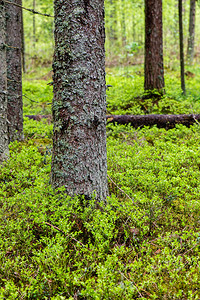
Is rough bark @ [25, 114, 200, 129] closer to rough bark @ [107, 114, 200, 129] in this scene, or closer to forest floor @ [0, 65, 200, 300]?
rough bark @ [107, 114, 200, 129]

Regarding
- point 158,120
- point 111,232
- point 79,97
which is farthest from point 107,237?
point 158,120

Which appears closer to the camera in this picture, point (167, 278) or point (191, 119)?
point (167, 278)

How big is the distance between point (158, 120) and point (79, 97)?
428cm

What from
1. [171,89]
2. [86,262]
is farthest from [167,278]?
[171,89]

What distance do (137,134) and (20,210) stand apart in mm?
3809

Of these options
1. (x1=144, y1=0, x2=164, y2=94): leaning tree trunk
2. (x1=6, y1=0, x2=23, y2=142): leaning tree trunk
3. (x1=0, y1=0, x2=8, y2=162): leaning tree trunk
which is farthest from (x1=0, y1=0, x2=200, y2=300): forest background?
(x1=144, y1=0, x2=164, y2=94): leaning tree trunk

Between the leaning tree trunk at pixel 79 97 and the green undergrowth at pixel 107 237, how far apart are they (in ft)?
1.00

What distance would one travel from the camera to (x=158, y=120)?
6.64 metres

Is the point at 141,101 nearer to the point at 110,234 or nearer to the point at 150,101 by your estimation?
the point at 150,101

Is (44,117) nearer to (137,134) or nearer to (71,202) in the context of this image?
(137,134)

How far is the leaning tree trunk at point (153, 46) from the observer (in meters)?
8.23

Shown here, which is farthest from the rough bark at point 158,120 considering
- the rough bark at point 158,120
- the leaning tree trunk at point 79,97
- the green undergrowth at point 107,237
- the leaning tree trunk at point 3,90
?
the leaning tree trunk at point 79,97

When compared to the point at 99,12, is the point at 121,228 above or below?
below

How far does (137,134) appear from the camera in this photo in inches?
234
